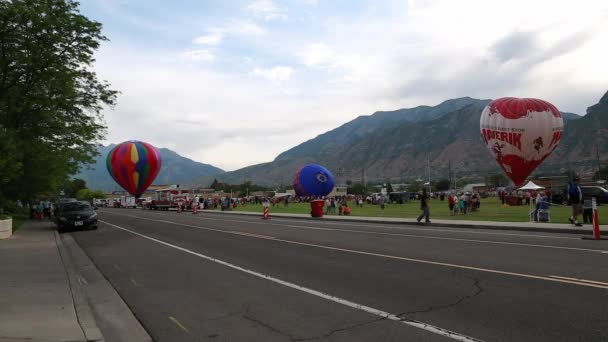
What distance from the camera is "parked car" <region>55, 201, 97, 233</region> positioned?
24.2m

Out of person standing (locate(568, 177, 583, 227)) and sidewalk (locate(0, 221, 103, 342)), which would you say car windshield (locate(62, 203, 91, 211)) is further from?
person standing (locate(568, 177, 583, 227))

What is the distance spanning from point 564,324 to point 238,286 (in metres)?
5.23

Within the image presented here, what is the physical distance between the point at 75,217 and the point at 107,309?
18990mm

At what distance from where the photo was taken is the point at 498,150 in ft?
140

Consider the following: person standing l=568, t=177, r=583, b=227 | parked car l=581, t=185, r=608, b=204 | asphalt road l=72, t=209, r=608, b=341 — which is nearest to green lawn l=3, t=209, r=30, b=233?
asphalt road l=72, t=209, r=608, b=341

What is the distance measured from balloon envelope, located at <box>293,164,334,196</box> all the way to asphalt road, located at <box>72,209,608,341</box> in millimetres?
51577

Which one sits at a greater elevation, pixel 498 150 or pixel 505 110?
pixel 505 110

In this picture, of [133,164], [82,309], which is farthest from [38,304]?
[133,164]

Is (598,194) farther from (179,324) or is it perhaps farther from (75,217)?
(179,324)

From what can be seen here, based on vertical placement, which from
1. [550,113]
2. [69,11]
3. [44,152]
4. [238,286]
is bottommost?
[238,286]

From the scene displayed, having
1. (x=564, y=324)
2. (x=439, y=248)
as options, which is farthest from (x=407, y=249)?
(x=564, y=324)

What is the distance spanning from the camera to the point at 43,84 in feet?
82.1

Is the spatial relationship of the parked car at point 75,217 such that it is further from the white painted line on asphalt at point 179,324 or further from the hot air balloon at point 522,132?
the hot air balloon at point 522,132

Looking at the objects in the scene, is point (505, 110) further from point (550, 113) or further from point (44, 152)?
point (44, 152)
